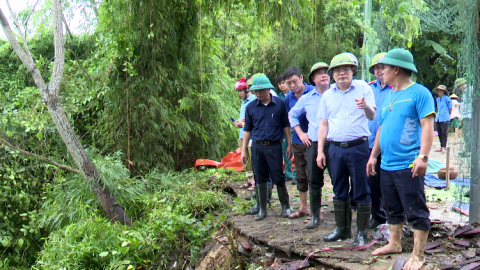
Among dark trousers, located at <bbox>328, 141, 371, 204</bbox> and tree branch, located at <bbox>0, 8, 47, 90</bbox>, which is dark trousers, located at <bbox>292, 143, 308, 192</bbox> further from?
tree branch, located at <bbox>0, 8, 47, 90</bbox>

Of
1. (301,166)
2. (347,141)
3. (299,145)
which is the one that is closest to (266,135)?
(299,145)

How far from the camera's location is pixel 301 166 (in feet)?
19.1

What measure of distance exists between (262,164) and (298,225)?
34.9 inches

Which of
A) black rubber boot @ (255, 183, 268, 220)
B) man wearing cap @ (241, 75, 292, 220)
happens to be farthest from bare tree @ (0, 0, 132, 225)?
man wearing cap @ (241, 75, 292, 220)

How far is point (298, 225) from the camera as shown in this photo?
5258mm

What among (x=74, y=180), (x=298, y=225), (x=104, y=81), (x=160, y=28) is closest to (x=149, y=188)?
(x=74, y=180)

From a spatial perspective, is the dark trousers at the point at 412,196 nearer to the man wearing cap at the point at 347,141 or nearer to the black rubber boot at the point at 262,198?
the man wearing cap at the point at 347,141

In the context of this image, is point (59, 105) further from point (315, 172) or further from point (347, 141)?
point (347, 141)

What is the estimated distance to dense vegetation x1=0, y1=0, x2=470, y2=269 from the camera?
603 cm

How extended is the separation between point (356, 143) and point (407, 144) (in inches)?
30.5

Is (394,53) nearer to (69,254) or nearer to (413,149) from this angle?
(413,149)

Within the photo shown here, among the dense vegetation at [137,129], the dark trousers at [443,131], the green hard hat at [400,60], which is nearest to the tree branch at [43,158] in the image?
the dense vegetation at [137,129]

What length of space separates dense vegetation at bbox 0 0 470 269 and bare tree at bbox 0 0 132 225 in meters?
0.18

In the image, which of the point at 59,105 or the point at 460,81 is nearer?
the point at 460,81
